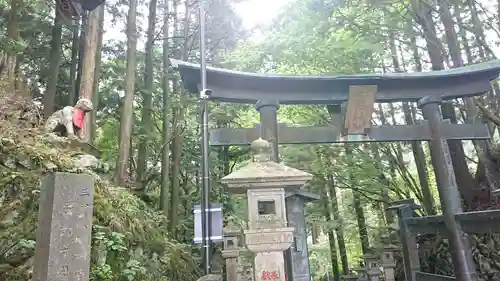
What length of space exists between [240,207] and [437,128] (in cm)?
895

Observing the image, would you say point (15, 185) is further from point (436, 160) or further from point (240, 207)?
point (240, 207)

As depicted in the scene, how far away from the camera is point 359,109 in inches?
308

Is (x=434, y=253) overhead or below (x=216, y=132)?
below

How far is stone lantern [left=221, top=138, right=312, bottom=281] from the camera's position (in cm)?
484

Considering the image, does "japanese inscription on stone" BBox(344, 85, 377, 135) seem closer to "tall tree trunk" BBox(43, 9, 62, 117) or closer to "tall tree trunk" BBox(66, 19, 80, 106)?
"tall tree trunk" BBox(43, 9, 62, 117)

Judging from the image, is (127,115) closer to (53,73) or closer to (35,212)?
(53,73)

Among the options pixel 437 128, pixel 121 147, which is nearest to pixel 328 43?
pixel 437 128

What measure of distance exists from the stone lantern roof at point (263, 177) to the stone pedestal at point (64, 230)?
1.69m

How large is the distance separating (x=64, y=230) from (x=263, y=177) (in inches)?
94.6

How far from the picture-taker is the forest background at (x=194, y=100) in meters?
7.30

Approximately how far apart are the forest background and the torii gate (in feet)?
6.71

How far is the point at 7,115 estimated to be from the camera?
675cm

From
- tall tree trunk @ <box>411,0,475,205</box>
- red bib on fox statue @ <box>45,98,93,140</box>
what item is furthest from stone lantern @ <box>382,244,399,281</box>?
red bib on fox statue @ <box>45,98,93,140</box>

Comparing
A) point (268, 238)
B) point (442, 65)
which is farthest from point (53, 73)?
point (442, 65)
